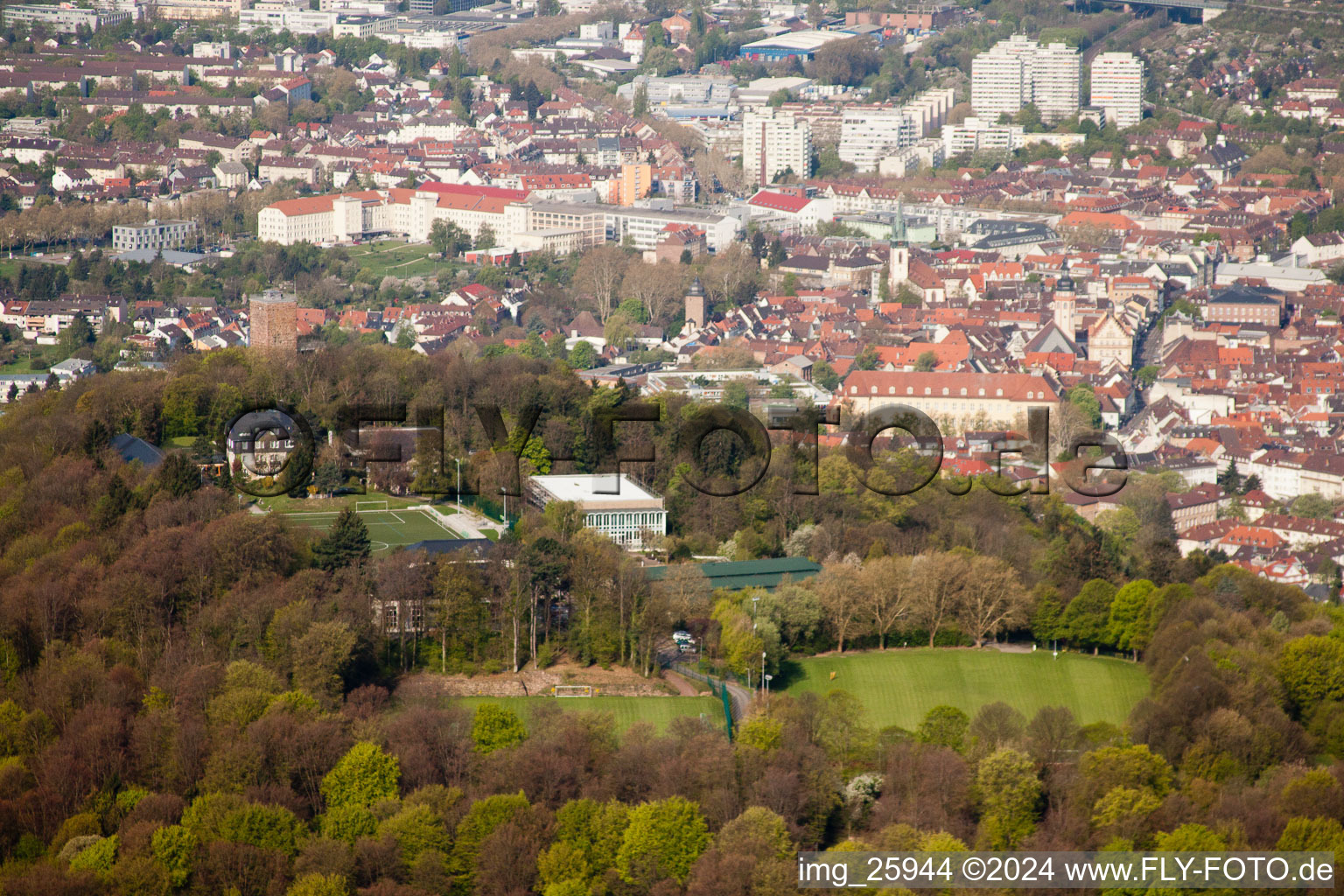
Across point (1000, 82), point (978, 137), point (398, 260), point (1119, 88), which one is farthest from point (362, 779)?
point (1119, 88)

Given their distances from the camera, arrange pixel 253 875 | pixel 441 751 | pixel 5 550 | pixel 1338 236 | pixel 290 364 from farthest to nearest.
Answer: pixel 1338 236 → pixel 290 364 → pixel 5 550 → pixel 441 751 → pixel 253 875

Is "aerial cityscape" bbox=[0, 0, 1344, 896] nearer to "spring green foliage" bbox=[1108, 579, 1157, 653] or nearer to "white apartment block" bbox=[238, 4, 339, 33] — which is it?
"spring green foliage" bbox=[1108, 579, 1157, 653]

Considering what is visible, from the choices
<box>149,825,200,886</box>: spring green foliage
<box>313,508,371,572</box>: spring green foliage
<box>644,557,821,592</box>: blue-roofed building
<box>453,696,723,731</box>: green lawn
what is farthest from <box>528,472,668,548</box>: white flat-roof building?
<box>149,825,200,886</box>: spring green foliage

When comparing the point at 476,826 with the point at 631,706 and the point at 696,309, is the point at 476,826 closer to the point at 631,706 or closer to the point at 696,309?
the point at 631,706

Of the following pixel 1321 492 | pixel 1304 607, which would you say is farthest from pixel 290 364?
pixel 1321 492

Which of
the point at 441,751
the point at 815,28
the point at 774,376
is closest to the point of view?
Answer: the point at 441,751

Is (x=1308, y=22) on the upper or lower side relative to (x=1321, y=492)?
upper

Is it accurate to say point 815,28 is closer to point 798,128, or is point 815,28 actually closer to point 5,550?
point 798,128
